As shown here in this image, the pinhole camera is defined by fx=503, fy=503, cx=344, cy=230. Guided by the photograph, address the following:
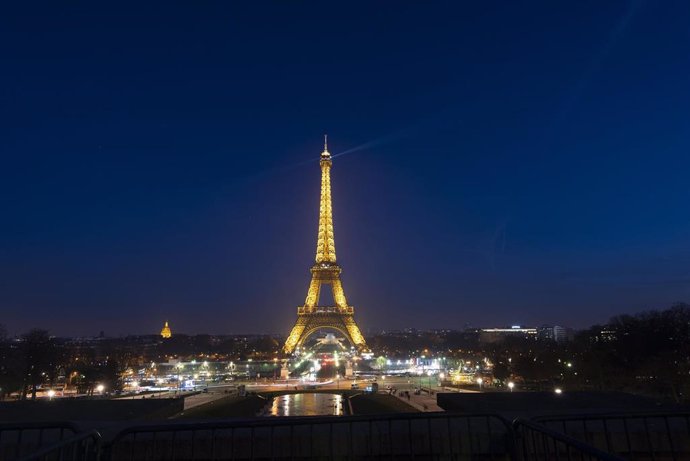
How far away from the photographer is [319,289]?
88.9m

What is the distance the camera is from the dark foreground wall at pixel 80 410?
14508mm

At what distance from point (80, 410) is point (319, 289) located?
73.0m

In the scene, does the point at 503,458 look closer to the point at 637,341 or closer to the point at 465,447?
the point at 465,447

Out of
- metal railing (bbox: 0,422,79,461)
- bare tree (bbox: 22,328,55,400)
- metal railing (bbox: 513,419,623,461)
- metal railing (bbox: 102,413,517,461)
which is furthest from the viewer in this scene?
bare tree (bbox: 22,328,55,400)

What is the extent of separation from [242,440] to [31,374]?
173 feet

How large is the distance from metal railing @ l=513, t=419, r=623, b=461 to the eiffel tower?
7961 centimetres

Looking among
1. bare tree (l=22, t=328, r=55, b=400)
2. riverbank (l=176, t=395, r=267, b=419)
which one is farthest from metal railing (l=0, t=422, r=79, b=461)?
bare tree (l=22, t=328, r=55, b=400)

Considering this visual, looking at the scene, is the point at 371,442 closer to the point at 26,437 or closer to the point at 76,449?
the point at 76,449

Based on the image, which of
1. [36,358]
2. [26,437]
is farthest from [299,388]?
[26,437]

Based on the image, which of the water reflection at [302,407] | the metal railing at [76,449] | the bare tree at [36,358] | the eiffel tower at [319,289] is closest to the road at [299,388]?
the water reflection at [302,407]

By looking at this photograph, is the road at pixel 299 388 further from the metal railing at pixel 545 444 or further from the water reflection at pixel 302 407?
the metal railing at pixel 545 444

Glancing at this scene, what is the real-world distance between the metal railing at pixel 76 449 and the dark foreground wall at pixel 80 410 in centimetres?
1000

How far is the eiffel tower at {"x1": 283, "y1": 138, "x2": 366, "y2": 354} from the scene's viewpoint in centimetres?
8688

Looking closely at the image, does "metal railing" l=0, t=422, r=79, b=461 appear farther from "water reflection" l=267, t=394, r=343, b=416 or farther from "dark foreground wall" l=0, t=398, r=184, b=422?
"water reflection" l=267, t=394, r=343, b=416
